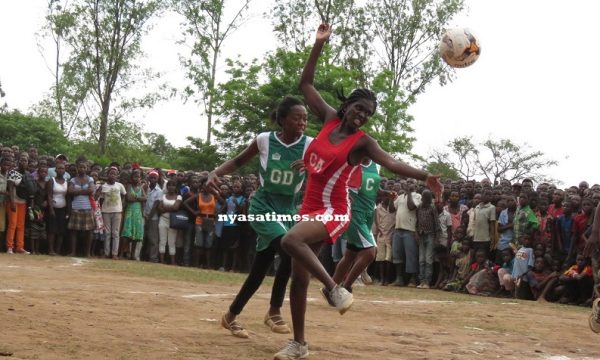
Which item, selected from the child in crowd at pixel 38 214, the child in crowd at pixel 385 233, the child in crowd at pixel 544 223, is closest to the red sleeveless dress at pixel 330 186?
the child in crowd at pixel 544 223

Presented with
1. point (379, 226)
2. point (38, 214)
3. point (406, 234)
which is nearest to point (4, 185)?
point (38, 214)

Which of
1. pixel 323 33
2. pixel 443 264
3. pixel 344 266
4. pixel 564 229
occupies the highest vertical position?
pixel 323 33

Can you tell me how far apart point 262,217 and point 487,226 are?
9004 mm

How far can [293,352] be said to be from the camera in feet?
19.4

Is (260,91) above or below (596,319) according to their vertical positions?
above

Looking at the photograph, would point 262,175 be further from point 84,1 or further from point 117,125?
point 117,125

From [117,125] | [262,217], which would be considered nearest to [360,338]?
[262,217]

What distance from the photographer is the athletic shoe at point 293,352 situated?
5887 millimetres

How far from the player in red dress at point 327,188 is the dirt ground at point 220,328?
19.6 inches

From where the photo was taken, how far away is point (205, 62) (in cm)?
3756

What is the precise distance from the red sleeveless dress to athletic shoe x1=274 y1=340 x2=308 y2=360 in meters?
0.79

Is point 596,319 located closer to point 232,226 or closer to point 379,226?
point 379,226

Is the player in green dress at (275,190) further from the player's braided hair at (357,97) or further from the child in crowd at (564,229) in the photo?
the child in crowd at (564,229)

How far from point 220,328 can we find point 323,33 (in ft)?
8.54
